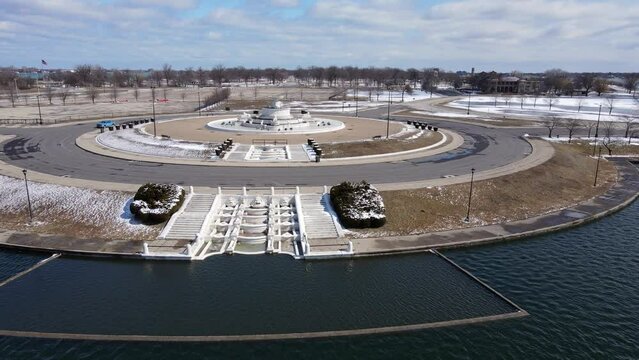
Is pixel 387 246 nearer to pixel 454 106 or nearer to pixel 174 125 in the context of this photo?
pixel 174 125

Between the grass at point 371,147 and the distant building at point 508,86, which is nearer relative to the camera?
the grass at point 371,147

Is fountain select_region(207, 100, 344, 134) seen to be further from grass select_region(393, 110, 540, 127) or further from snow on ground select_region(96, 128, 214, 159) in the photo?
grass select_region(393, 110, 540, 127)

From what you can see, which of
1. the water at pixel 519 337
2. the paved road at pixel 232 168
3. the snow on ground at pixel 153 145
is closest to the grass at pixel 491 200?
the paved road at pixel 232 168

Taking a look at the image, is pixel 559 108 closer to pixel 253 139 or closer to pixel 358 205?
pixel 253 139

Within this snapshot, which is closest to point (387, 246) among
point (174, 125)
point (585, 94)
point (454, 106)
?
point (174, 125)

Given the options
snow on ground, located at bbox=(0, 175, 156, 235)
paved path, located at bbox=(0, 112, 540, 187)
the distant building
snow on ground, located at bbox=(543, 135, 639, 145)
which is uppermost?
the distant building

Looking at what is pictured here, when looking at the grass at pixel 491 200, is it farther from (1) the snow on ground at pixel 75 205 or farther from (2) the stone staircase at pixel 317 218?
(1) the snow on ground at pixel 75 205

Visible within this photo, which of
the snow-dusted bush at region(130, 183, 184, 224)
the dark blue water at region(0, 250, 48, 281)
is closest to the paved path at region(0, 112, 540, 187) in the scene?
the snow-dusted bush at region(130, 183, 184, 224)
